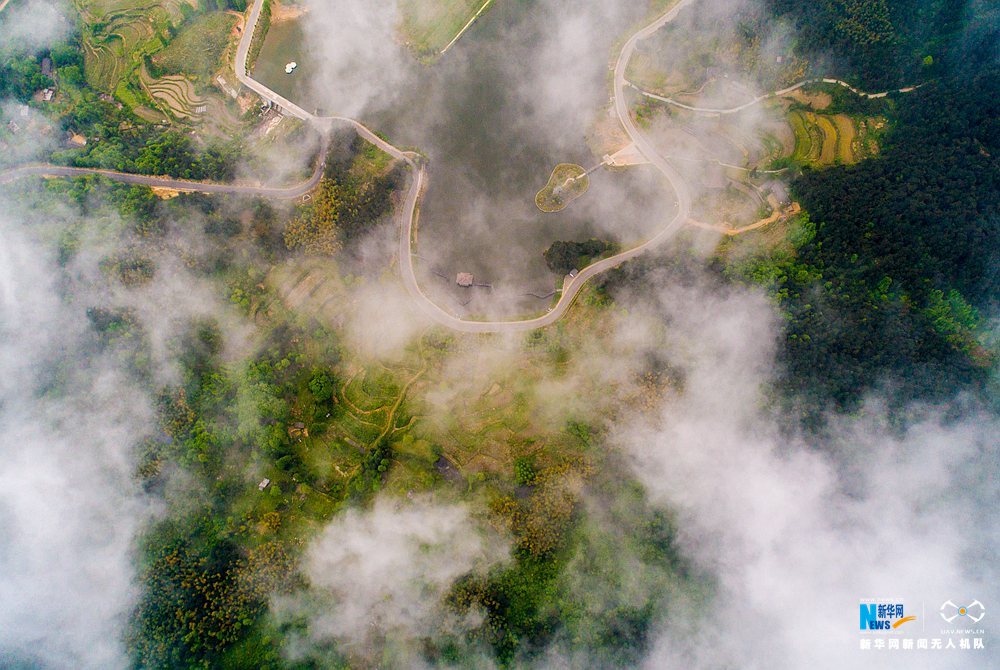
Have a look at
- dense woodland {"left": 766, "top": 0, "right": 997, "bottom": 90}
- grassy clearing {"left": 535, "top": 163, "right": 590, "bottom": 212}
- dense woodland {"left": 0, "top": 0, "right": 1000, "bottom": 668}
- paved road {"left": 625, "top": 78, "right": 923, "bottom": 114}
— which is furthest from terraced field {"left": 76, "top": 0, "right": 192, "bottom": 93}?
dense woodland {"left": 766, "top": 0, "right": 997, "bottom": 90}

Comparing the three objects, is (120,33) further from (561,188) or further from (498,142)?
(561,188)

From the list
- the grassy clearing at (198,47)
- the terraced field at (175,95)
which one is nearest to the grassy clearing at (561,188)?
the terraced field at (175,95)

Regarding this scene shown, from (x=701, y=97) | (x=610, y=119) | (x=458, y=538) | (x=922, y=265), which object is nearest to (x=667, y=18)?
(x=701, y=97)

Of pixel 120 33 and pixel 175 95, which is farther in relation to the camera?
pixel 120 33

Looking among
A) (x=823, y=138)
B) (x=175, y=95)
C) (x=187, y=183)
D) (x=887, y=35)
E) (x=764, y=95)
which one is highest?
(x=175, y=95)

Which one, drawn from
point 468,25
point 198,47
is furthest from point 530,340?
point 198,47

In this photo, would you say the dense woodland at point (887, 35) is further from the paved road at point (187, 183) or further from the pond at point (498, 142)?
the paved road at point (187, 183)

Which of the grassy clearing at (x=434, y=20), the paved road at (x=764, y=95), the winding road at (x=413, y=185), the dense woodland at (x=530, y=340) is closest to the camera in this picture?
the dense woodland at (x=530, y=340)
